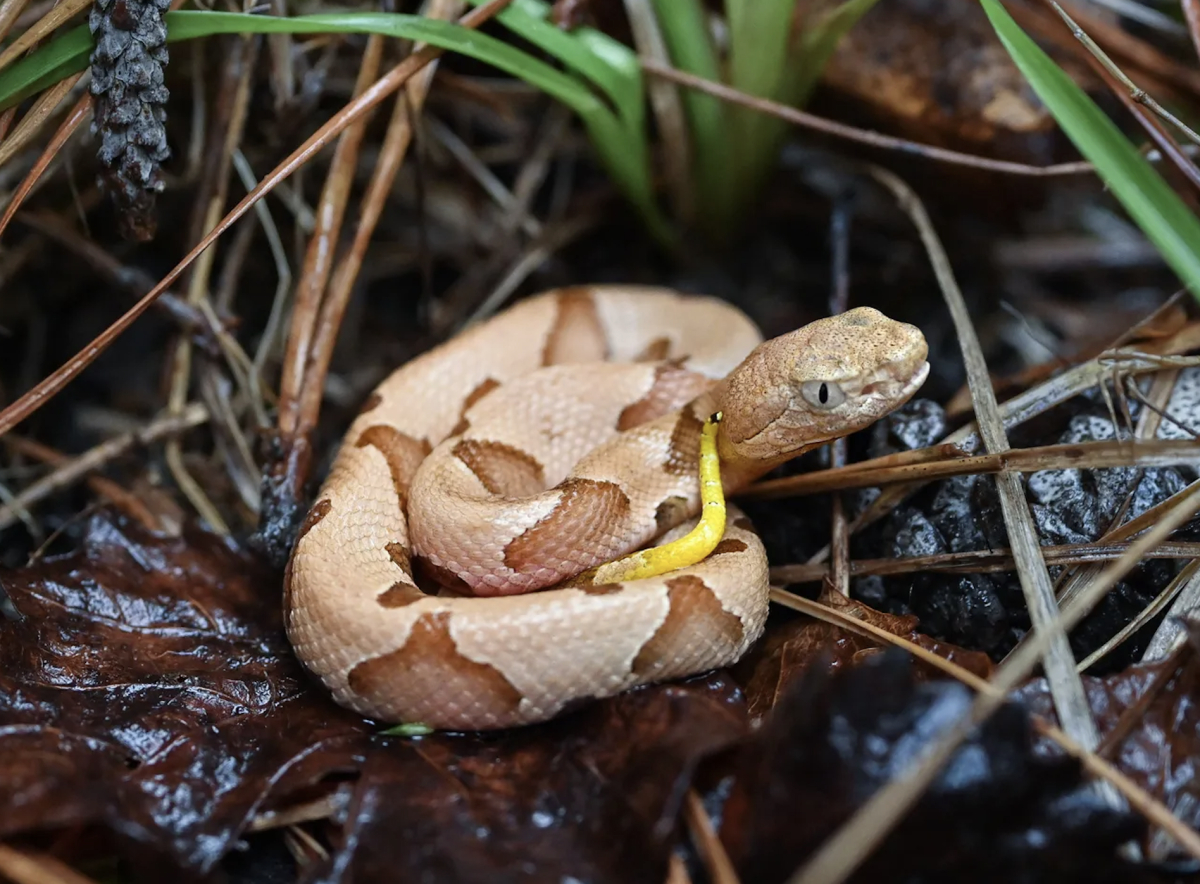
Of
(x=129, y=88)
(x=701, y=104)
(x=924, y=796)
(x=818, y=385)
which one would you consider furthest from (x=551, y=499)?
(x=701, y=104)

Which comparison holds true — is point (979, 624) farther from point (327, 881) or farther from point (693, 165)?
point (693, 165)

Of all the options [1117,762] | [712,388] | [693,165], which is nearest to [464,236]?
[693,165]

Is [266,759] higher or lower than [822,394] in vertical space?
lower

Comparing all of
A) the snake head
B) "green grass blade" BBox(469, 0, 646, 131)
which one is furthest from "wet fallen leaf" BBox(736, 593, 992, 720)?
"green grass blade" BBox(469, 0, 646, 131)

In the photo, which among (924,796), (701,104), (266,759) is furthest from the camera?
(701,104)

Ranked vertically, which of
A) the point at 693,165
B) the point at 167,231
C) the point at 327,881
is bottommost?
the point at 327,881

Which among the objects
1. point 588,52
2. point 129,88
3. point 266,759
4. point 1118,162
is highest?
point 129,88

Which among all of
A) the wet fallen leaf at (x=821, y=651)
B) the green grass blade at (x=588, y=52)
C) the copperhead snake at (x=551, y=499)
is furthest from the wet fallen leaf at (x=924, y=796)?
the green grass blade at (x=588, y=52)

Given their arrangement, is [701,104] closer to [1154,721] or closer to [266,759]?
[1154,721]
